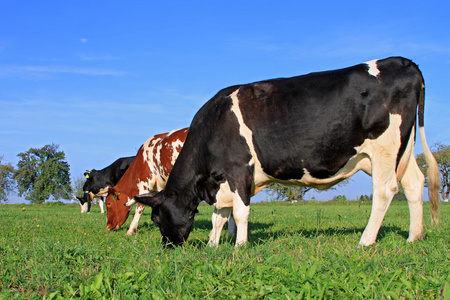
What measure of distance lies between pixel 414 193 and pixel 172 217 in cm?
401

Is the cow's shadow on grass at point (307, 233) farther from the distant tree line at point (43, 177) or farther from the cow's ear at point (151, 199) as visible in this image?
the distant tree line at point (43, 177)

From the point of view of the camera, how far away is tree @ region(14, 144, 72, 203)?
69938mm

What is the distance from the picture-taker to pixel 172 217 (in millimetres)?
6863

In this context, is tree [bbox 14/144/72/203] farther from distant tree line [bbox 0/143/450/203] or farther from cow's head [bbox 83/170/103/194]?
cow's head [bbox 83/170/103/194]

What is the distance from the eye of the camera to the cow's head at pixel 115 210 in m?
10.8

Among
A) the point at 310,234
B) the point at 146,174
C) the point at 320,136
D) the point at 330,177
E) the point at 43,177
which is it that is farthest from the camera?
the point at 43,177

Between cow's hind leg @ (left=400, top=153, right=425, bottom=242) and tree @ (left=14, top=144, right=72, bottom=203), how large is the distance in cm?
7018

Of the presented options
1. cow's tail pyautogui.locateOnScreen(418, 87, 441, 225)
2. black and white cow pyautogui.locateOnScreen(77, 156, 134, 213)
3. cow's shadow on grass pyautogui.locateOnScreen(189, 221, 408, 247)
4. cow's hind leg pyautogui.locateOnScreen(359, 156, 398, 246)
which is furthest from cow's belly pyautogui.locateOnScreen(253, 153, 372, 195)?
black and white cow pyautogui.locateOnScreen(77, 156, 134, 213)

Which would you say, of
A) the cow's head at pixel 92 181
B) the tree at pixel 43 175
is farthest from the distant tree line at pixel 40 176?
the cow's head at pixel 92 181

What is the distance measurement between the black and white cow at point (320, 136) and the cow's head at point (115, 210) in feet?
14.8

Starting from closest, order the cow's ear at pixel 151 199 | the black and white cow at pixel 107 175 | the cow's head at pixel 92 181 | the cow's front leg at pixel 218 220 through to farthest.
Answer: the cow's ear at pixel 151 199 → the cow's front leg at pixel 218 220 → the black and white cow at pixel 107 175 → the cow's head at pixel 92 181

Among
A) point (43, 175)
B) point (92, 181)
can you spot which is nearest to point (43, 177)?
point (43, 175)

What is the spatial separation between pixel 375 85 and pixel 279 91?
1.42m

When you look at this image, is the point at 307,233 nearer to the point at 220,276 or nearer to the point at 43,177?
the point at 220,276
